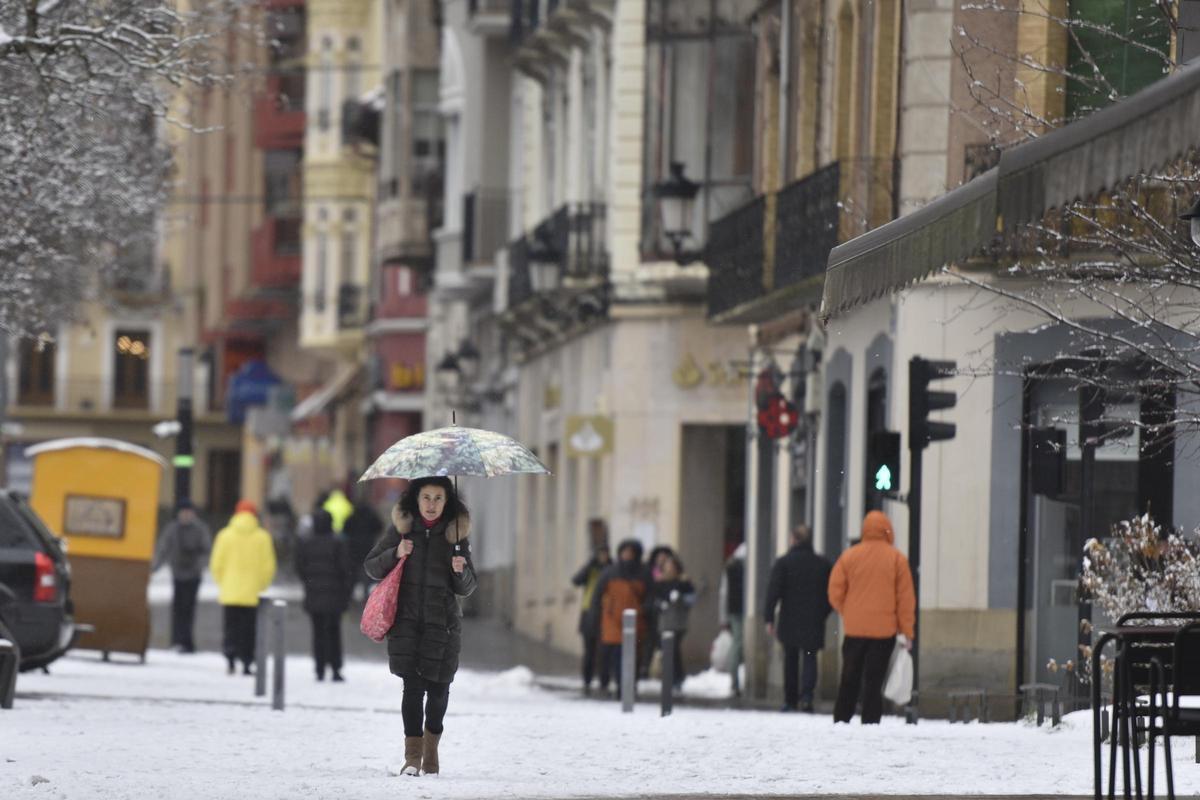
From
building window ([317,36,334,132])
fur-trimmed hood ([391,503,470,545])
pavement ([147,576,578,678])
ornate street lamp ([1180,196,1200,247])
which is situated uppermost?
building window ([317,36,334,132])

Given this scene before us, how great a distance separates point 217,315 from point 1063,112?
74231mm

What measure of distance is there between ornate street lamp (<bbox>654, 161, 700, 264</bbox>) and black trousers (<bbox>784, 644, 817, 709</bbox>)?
934 cm

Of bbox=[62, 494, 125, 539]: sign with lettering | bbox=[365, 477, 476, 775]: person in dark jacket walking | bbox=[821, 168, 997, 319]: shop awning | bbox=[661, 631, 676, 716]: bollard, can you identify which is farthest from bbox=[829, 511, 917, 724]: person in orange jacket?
bbox=[62, 494, 125, 539]: sign with lettering

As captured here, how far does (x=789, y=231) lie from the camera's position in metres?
31.3

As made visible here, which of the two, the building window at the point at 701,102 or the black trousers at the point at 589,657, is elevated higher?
the building window at the point at 701,102

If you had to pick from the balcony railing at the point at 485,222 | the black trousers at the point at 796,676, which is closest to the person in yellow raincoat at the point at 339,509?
the balcony railing at the point at 485,222

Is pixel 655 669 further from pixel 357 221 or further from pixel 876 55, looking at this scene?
pixel 357 221

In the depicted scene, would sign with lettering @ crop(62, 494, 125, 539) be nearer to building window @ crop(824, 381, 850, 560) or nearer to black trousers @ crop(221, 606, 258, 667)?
black trousers @ crop(221, 606, 258, 667)

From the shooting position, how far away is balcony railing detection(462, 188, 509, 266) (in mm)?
54344

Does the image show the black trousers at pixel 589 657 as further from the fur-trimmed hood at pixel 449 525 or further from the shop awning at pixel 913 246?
the shop awning at pixel 913 246

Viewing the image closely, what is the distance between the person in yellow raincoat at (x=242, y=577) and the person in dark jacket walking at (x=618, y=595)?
3240 mm

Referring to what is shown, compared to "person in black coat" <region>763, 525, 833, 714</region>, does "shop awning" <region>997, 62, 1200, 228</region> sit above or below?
above

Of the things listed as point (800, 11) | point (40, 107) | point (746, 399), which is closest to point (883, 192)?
point (800, 11)

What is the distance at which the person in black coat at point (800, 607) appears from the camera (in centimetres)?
2742
